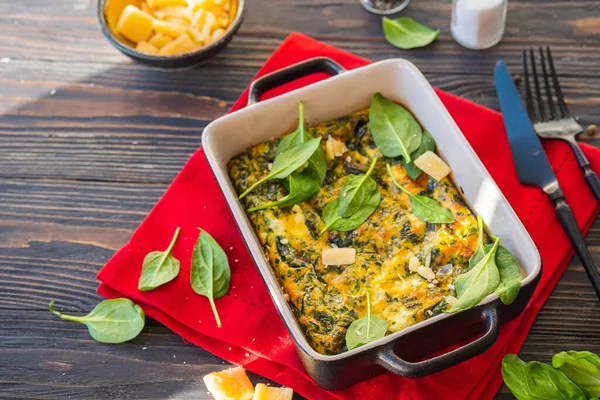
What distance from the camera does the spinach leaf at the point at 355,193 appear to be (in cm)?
160

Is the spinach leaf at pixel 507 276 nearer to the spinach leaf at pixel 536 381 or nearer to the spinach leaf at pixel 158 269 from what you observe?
the spinach leaf at pixel 536 381

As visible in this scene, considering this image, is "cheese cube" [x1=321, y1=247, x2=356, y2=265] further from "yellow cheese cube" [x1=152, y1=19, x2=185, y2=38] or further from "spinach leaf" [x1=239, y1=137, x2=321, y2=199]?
"yellow cheese cube" [x1=152, y1=19, x2=185, y2=38]

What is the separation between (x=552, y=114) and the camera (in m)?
1.83

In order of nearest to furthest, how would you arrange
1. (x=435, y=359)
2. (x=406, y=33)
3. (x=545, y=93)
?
(x=435, y=359) < (x=545, y=93) < (x=406, y=33)

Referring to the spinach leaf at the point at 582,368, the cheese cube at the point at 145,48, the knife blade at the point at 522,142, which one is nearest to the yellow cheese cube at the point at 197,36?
the cheese cube at the point at 145,48

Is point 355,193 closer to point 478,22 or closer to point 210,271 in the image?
point 210,271

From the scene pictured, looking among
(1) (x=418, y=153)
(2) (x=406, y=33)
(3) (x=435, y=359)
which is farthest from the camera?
(2) (x=406, y=33)

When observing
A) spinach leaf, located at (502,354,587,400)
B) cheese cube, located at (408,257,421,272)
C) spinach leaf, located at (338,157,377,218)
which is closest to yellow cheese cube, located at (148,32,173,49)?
spinach leaf, located at (338,157,377,218)

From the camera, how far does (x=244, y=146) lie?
1.74m

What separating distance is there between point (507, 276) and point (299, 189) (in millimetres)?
460

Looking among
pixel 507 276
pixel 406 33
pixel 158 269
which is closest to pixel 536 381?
pixel 507 276

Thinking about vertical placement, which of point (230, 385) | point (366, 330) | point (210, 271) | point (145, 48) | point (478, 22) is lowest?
point (230, 385)

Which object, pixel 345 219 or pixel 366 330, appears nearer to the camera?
pixel 366 330

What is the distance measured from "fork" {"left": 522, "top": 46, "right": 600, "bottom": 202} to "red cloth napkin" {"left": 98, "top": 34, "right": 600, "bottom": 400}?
23 mm
